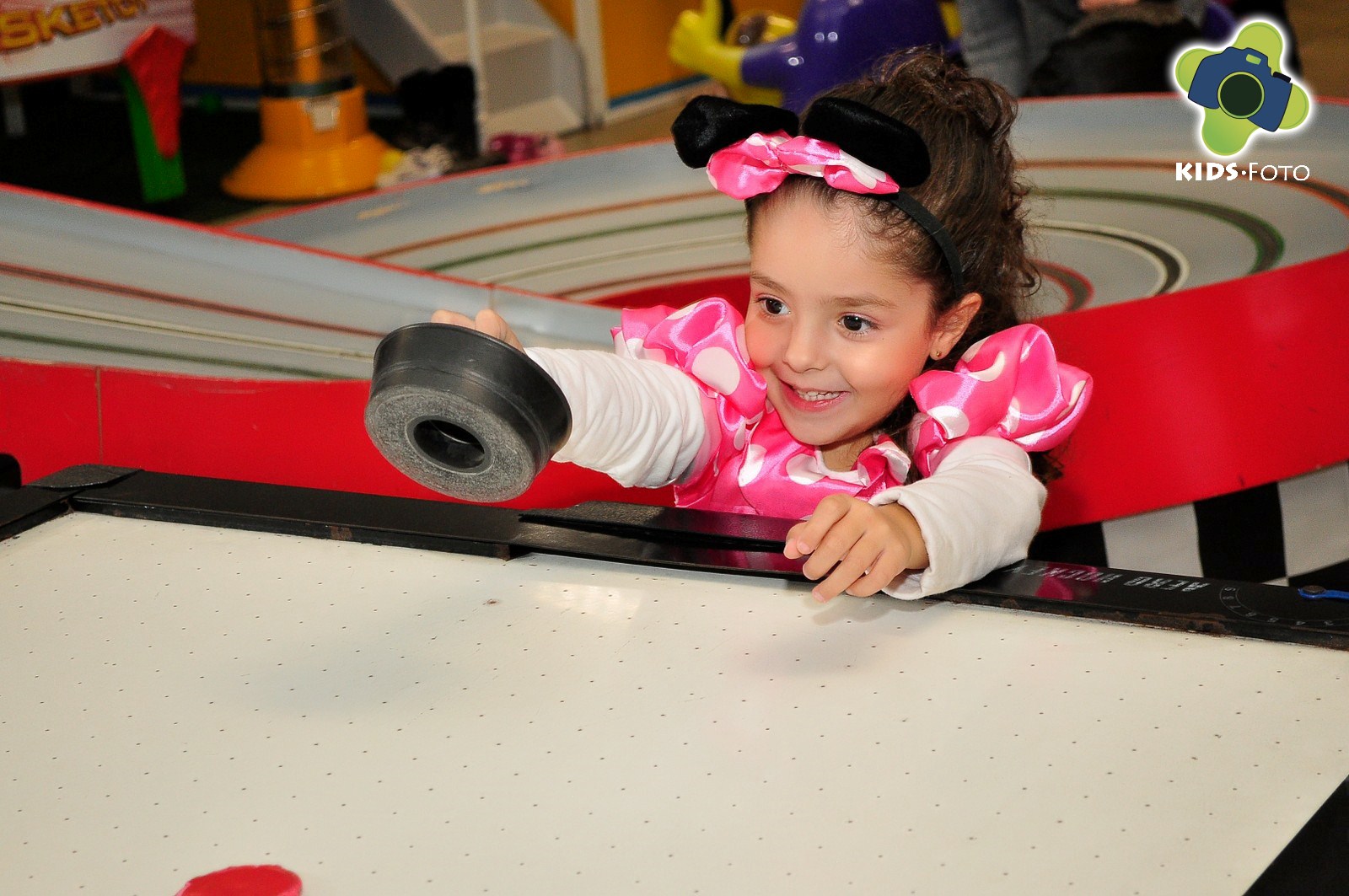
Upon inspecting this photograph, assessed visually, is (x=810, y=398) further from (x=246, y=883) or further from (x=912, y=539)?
(x=246, y=883)

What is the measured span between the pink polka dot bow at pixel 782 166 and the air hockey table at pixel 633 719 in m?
0.23

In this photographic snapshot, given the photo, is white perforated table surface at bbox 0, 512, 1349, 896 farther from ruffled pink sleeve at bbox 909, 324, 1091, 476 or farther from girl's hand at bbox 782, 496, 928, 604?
ruffled pink sleeve at bbox 909, 324, 1091, 476

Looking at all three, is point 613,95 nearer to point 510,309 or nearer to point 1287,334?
point 510,309

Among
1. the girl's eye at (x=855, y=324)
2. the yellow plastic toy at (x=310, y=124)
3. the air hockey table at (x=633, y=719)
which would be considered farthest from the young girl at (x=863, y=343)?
the yellow plastic toy at (x=310, y=124)

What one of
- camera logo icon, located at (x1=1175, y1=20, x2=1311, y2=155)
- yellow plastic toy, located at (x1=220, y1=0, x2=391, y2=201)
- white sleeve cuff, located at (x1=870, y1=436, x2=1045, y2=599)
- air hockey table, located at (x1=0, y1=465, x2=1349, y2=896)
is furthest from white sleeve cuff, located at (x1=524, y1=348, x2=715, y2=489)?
yellow plastic toy, located at (x1=220, y1=0, x2=391, y2=201)

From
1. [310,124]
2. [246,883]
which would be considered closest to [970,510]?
[246,883]

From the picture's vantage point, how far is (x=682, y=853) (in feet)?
1.78

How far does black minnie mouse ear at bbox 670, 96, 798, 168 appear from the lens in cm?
92

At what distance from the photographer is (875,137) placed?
84 cm

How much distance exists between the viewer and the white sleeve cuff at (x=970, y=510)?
0.75 meters

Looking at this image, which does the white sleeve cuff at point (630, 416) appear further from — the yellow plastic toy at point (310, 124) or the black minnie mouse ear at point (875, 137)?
the yellow plastic toy at point (310, 124)

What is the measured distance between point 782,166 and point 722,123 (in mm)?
58

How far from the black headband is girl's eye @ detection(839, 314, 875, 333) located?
7cm

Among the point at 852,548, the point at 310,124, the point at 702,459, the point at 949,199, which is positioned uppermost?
the point at 949,199
